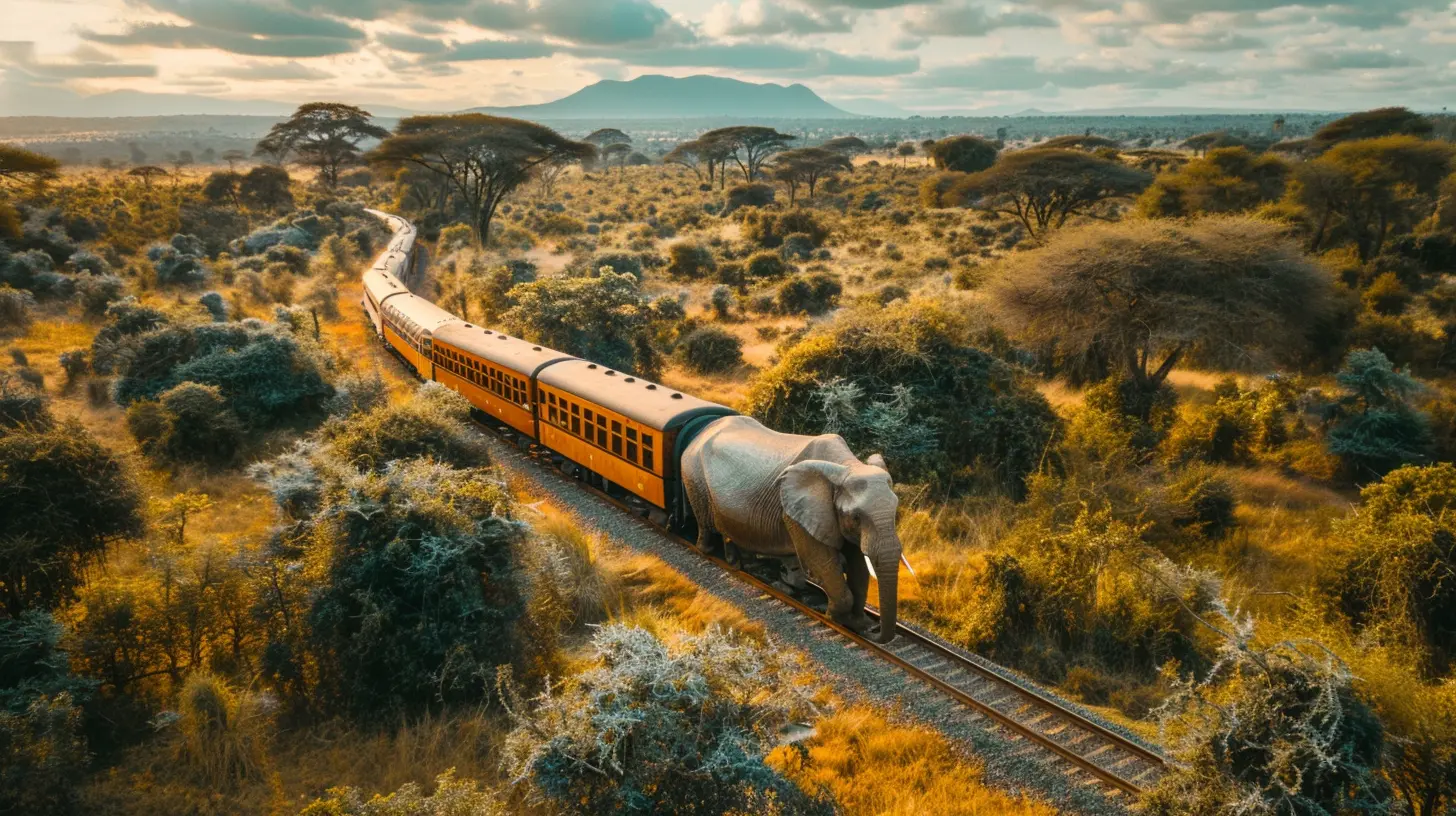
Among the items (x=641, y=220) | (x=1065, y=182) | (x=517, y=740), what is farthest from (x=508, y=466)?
(x=641, y=220)

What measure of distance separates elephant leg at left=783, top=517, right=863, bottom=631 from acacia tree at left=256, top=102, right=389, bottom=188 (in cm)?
7066

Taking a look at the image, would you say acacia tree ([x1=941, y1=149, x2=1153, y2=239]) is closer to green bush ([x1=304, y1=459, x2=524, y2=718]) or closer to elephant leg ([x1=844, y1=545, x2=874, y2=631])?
elephant leg ([x1=844, y1=545, x2=874, y2=631])

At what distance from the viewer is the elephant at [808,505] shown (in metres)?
10.6

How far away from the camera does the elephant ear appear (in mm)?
11203

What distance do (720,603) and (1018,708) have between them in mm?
4647

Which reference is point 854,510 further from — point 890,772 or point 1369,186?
point 1369,186

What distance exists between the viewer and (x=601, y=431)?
→ 52.5ft

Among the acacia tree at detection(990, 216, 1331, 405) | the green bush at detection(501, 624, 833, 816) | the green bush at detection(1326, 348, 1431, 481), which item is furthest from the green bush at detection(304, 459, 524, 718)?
the green bush at detection(1326, 348, 1431, 481)

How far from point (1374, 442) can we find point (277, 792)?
21929 mm

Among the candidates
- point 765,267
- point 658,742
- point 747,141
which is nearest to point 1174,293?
point 658,742

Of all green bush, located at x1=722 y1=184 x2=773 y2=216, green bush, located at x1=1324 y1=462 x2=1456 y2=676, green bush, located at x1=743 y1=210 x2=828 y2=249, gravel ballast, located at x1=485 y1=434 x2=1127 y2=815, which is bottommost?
gravel ballast, located at x1=485 y1=434 x2=1127 y2=815

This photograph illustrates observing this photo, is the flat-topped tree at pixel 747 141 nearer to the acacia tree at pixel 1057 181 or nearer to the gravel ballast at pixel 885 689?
the acacia tree at pixel 1057 181

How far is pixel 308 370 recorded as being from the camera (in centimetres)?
2184

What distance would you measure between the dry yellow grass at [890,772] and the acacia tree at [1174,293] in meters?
14.6
